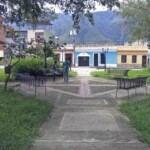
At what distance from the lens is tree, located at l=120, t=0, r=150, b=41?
33125 mm

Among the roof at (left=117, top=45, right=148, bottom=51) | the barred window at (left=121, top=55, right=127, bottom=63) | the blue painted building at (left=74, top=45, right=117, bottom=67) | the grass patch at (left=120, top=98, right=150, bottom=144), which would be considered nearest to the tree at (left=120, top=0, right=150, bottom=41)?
the grass patch at (left=120, top=98, right=150, bottom=144)

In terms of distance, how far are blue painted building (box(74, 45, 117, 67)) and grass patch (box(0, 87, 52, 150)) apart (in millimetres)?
57072

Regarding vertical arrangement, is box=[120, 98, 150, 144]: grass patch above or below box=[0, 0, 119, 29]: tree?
below

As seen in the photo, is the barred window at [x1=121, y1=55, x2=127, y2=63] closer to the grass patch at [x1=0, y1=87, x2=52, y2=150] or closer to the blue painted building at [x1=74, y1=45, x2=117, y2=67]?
the blue painted building at [x1=74, y1=45, x2=117, y2=67]

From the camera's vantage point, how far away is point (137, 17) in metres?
34.7

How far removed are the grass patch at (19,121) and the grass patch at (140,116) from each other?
2.15 meters

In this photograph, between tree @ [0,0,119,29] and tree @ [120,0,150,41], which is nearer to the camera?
tree @ [0,0,119,29]

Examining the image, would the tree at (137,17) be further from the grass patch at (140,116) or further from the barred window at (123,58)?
the barred window at (123,58)

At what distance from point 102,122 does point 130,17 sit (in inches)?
1073

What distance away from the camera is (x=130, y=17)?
36.1 m

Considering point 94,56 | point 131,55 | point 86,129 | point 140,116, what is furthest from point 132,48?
point 86,129

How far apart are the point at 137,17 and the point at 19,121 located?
88.0 feet

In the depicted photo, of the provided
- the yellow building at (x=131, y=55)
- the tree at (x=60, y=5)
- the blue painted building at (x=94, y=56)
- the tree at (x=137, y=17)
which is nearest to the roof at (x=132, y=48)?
A: the yellow building at (x=131, y=55)

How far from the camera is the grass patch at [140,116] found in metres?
8.38
